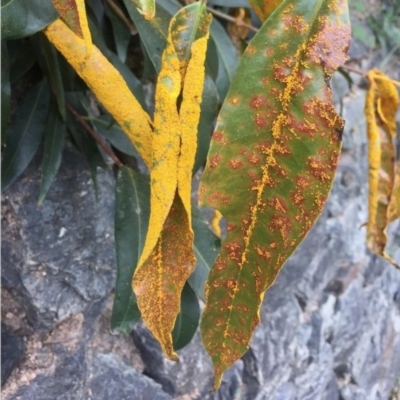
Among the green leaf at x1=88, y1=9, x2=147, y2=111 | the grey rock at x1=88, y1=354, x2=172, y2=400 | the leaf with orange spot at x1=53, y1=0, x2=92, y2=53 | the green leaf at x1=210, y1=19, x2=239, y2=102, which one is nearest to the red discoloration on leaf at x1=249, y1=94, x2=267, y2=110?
the leaf with orange spot at x1=53, y1=0, x2=92, y2=53

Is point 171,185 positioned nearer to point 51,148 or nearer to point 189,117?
point 189,117

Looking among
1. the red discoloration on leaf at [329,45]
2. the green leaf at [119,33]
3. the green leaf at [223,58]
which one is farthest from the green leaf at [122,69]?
the red discoloration on leaf at [329,45]

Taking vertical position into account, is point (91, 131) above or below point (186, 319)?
above

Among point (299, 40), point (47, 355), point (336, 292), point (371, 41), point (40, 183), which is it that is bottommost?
point (336, 292)

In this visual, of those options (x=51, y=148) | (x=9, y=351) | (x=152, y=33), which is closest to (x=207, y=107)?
(x=152, y=33)

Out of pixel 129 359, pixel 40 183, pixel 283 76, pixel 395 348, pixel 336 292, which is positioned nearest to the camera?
pixel 283 76

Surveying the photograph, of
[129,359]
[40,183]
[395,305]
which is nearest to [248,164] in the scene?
[40,183]

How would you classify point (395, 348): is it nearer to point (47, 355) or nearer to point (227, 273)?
point (47, 355)
